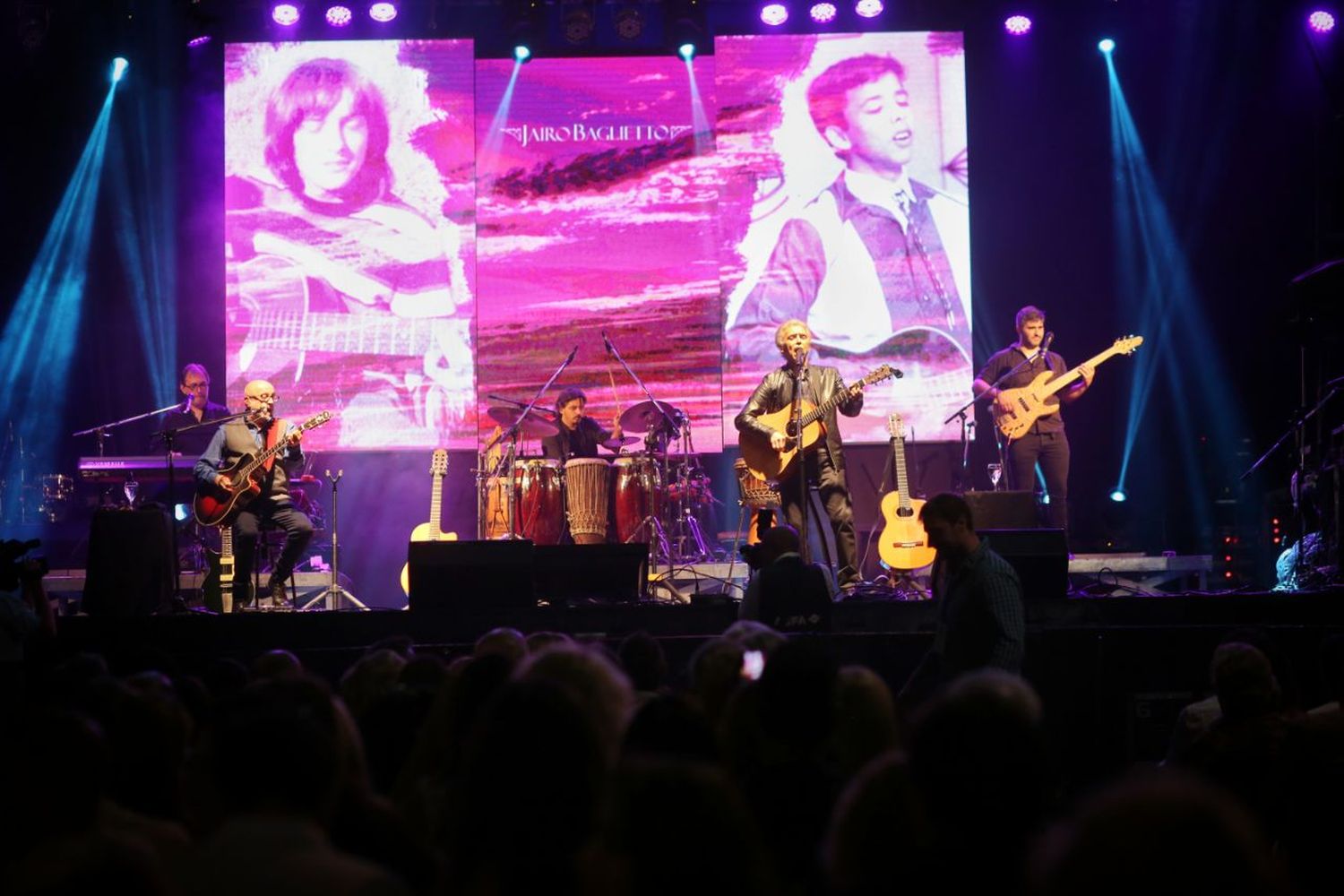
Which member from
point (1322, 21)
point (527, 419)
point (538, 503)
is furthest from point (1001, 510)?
point (1322, 21)

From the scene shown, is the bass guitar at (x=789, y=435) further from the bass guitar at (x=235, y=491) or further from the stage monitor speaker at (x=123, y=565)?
the stage monitor speaker at (x=123, y=565)

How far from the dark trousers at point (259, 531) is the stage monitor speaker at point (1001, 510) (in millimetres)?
5337

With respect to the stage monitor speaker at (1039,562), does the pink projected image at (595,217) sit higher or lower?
higher

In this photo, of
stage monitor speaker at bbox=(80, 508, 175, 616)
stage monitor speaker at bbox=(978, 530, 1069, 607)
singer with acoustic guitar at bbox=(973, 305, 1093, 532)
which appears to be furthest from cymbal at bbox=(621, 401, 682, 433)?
stage monitor speaker at bbox=(978, 530, 1069, 607)

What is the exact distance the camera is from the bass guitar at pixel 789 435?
11.4 metres

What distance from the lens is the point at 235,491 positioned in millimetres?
11797

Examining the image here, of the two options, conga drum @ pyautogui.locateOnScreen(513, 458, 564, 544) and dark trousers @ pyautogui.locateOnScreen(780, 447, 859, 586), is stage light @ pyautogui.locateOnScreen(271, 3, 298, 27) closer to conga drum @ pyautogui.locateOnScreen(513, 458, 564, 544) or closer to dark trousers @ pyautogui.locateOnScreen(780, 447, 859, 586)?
conga drum @ pyautogui.locateOnScreen(513, 458, 564, 544)

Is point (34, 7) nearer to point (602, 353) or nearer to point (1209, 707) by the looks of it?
point (602, 353)

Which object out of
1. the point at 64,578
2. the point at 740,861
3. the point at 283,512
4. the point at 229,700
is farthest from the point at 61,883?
the point at 64,578

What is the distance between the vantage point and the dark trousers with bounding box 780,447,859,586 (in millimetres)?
11344

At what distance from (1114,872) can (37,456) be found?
15279mm

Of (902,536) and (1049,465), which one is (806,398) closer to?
(902,536)

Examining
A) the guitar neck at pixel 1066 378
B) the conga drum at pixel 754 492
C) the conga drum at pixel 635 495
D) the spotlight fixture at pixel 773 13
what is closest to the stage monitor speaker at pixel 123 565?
the conga drum at pixel 635 495

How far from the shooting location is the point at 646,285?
1508 centimetres
